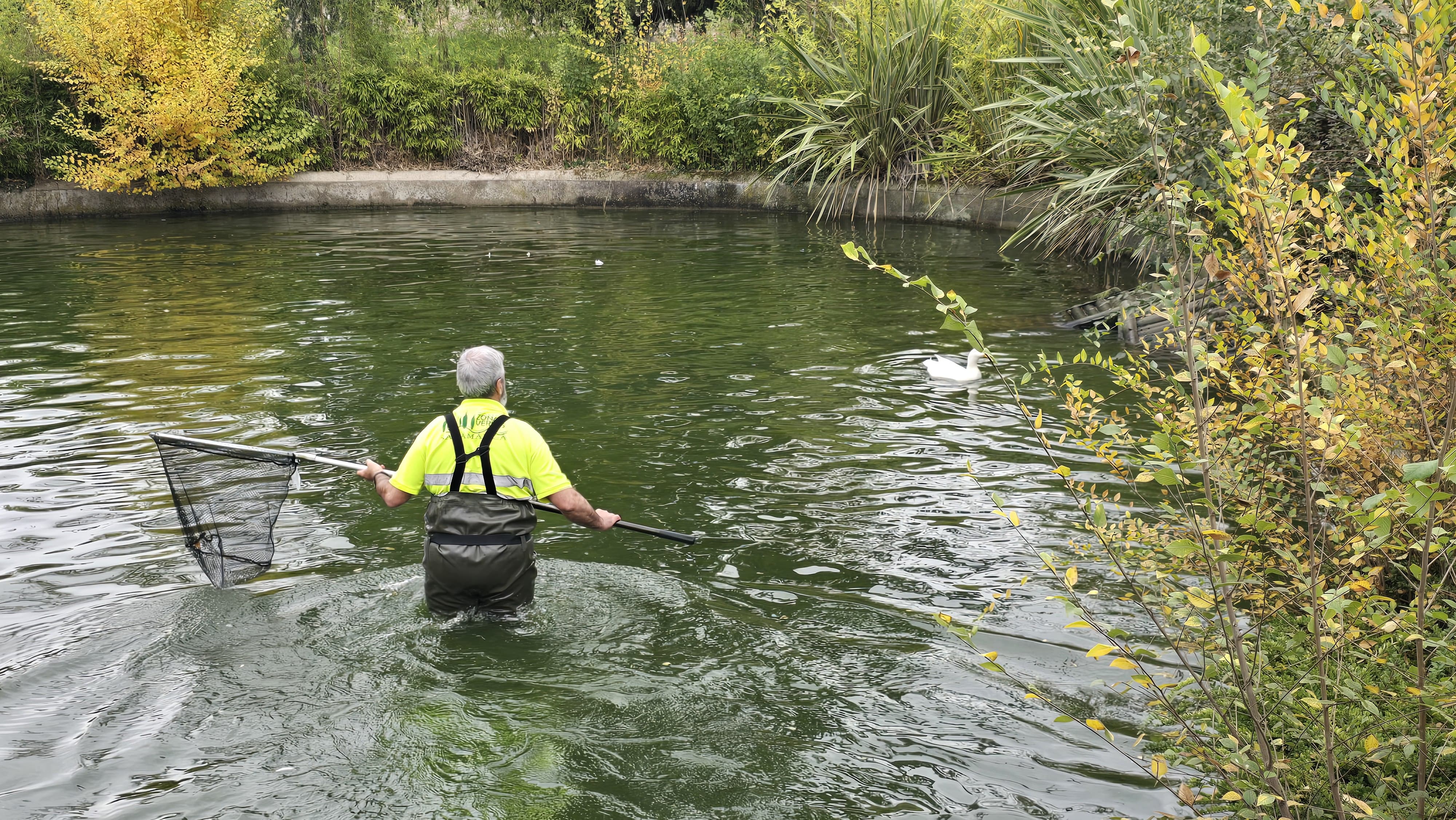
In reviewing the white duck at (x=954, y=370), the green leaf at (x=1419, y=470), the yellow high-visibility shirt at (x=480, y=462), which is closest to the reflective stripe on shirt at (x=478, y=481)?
the yellow high-visibility shirt at (x=480, y=462)

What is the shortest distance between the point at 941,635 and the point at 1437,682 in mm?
2341

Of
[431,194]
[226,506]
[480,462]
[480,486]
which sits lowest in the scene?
[226,506]

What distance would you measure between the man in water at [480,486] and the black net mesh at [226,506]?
105cm

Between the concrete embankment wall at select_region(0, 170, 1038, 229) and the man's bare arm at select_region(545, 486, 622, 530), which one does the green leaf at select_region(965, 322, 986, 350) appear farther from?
the concrete embankment wall at select_region(0, 170, 1038, 229)

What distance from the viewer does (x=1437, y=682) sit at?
12.4ft

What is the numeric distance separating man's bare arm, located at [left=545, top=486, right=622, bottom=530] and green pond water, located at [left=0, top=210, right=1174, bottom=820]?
1.81 feet

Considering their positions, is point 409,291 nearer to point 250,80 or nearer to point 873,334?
point 873,334

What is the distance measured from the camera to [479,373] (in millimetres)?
5547

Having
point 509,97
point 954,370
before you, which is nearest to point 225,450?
point 954,370

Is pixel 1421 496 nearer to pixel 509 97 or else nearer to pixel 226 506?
pixel 226 506

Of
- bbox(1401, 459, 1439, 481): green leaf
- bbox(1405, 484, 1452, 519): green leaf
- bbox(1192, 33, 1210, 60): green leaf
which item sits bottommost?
bbox(1405, 484, 1452, 519): green leaf

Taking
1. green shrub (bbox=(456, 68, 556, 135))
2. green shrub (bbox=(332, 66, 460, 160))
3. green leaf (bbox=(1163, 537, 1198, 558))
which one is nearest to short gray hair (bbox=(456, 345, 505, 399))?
green leaf (bbox=(1163, 537, 1198, 558))

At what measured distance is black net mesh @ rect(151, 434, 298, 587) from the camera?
243 inches

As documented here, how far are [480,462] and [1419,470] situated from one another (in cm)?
419
